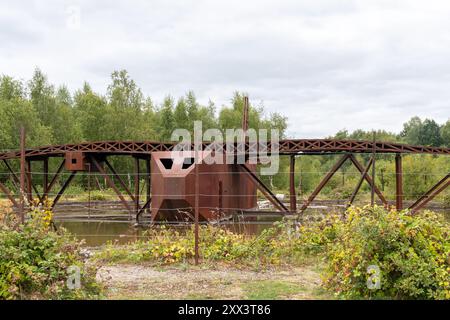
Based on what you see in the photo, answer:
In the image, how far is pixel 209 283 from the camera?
7566mm

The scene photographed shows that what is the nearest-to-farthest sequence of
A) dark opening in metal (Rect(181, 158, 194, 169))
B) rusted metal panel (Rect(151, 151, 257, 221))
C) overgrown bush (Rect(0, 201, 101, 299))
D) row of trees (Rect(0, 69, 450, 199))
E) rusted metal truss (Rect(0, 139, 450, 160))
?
1. overgrown bush (Rect(0, 201, 101, 299))
2. rusted metal truss (Rect(0, 139, 450, 160))
3. rusted metal panel (Rect(151, 151, 257, 221))
4. dark opening in metal (Rect(181, 158, 194, 169))
5. row of trees (Rect(0, 69, 450, 199))

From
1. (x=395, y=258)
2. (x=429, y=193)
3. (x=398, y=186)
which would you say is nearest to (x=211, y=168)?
(x=398, y=186)

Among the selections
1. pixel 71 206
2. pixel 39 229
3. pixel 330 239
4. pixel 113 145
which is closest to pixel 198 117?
pixel 71 206

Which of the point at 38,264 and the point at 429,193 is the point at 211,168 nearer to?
the point at 429,193

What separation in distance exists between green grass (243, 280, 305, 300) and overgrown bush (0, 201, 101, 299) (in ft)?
7.22

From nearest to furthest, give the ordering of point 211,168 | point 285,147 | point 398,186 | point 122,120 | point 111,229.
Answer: point 398,186
point 285,147
point 211,168
point 111,229
point 122,120

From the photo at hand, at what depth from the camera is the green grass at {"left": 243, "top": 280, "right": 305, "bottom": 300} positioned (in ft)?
22.2

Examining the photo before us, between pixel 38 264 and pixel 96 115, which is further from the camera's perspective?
pixel 96 115

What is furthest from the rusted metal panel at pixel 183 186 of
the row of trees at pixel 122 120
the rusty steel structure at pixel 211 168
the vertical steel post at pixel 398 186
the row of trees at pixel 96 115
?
the row of trees at pixel 96 115

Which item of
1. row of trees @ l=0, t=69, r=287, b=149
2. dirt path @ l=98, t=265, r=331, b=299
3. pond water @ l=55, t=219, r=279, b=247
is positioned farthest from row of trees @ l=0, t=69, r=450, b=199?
dirt path @ l=98, t=265, r=331, b=299

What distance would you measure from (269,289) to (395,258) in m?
1.93

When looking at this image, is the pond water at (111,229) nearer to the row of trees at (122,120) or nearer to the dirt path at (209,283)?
the dirt path at (209,283)

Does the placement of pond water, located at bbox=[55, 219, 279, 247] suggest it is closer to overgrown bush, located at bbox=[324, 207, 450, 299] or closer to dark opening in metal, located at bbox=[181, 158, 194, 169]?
dark opening in metal, located at bbox=[181, 158, 194, 169]

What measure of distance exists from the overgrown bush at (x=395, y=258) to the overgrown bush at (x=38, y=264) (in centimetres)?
363
